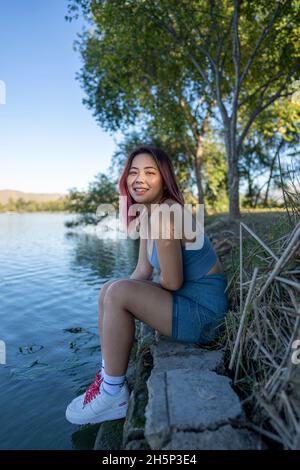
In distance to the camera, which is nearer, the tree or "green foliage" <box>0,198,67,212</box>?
the tree

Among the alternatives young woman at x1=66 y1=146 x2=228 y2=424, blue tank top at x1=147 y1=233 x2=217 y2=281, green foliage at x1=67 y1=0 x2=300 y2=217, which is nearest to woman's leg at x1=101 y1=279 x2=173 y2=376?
young woman at x1=66 y1=146 x2=228 y2=424

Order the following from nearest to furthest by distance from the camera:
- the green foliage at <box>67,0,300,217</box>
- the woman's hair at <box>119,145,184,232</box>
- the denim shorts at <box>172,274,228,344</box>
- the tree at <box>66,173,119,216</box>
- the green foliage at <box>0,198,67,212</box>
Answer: the denim shorts at <box>172,274,228,344</box> → the woman's hair at <box>119,145,184,232</box> → the green foliage at <box>67,0,300,217</box> → the tree at <box>66,173,119,216</box> → the green foliage at <box>0,198,67,212</box>

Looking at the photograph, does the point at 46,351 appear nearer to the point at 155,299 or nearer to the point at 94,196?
the point at 155,299

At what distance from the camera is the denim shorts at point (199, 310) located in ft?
7.20

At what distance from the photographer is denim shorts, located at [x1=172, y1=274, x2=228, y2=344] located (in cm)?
220

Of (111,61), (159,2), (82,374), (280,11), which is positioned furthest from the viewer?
(111,61)

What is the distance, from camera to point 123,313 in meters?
2.08

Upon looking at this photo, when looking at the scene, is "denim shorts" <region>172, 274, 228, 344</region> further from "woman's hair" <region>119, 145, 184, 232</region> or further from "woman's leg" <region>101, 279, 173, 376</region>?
"woman's hair" <region>119, 145, 184, 232</region>

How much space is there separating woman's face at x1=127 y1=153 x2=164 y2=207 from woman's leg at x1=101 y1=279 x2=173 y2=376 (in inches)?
24.0

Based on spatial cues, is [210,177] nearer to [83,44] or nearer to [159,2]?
[83,44]

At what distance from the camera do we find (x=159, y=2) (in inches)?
362

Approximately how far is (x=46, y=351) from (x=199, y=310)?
6.46 feet

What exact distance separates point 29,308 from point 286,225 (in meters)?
3.79
